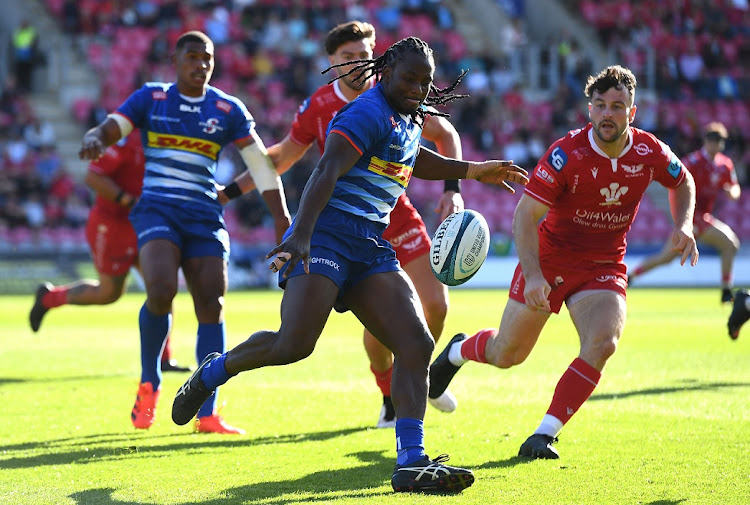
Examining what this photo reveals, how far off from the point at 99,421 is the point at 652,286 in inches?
863

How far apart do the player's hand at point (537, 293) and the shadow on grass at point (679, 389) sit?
8.67 feet

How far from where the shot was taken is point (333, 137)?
5.24 m

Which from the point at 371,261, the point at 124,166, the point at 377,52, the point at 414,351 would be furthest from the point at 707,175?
the point at 377,52

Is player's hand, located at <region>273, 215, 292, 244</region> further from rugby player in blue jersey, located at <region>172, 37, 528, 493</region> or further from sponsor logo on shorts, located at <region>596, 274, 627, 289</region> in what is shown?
Answer: sponsor logo on shorts, located at <region>596, 274, 627, 289</region>

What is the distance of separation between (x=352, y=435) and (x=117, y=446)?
4.93 feet

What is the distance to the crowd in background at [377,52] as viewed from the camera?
26.3 m

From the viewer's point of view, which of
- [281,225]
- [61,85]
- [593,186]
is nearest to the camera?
[593,186]

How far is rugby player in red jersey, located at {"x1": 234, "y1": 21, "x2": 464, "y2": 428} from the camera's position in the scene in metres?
7.36

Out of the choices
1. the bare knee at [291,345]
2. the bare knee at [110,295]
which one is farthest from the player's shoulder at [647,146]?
the bare knee at [110,295]

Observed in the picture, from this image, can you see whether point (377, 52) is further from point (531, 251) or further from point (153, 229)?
point (531, 251)

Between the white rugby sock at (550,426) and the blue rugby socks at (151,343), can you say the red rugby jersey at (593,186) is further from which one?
the blue rugby socks at (151,343)

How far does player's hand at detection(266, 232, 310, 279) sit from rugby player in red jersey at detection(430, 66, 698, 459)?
1600 millimetres

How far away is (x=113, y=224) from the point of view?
1112cm

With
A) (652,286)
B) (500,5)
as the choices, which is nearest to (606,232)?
(652,286)
